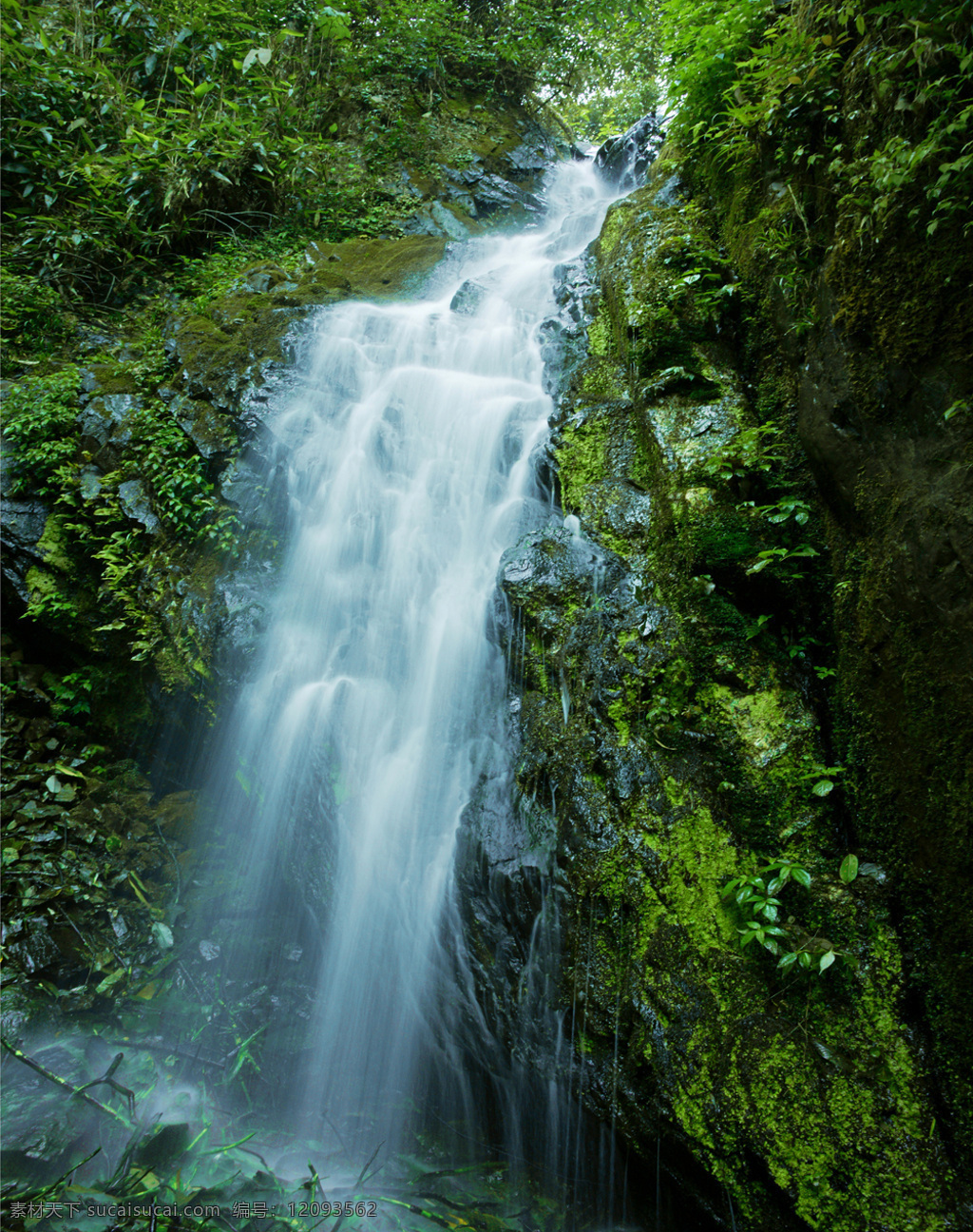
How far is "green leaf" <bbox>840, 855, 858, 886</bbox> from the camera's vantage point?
→ 2.63 metres

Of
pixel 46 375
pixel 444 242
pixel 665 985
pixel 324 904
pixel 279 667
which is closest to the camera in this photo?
pixel 665 985

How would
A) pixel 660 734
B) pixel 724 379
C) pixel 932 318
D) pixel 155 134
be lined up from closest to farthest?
pixel 932 318 → pixel 660 734 → pixel 724 379 → pixel 155 134

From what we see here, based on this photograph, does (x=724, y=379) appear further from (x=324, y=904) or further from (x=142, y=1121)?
(x=142, y=1121)

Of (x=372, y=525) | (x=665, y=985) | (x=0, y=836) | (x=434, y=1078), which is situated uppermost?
(x=372, y=525)

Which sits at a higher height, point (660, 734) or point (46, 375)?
point (46, 375)

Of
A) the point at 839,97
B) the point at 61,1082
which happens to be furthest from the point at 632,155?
the point at 61,1082

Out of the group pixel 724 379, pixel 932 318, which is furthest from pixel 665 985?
pixel 724 379

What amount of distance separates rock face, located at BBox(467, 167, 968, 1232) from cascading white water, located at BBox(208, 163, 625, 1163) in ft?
2.21

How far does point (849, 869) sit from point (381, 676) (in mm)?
3423

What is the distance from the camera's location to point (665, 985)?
2.84 metres

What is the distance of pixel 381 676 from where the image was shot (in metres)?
4.97

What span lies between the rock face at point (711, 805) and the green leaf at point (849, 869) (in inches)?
0.4

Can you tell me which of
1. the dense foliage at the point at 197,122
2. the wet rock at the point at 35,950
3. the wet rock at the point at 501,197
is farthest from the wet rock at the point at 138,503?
the wet rock at the point at 501,197

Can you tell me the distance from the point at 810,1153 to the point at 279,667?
14.5 feet
